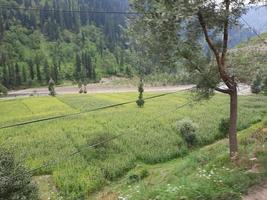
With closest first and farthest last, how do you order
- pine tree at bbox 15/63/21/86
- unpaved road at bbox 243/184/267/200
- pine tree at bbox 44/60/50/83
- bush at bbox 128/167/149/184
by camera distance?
unpaved road at bbox 243/184/267/200 → bush at bbox 128/167/149/184 → pine tree at bbox 15/63/21/86 → pine tree at bbox 44/60/50/83

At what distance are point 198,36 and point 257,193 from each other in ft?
30.0

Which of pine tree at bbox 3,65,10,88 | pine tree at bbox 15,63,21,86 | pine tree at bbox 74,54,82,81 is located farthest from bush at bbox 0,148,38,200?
pine tree at bbox 74,54,82,81

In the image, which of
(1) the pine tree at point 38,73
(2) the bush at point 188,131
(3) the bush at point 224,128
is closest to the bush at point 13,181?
(2) the bush at point 188,131

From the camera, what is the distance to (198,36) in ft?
62.5

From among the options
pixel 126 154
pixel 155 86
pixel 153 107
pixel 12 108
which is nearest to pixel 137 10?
pixel 126 154

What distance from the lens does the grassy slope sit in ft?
102

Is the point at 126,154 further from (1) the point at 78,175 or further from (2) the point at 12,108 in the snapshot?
(2) the point at 12,108

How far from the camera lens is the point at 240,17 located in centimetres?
1811

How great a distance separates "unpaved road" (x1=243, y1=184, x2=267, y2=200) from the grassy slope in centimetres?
872

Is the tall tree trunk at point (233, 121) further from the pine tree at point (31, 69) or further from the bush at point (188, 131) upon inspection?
the pine tree at point (31, 69)

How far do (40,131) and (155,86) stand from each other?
74.2 meters

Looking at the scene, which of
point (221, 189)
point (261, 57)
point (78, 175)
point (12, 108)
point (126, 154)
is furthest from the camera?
point (12, 108)

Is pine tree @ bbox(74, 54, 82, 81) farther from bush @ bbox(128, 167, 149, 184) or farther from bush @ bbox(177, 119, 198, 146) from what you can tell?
bush @ bbox(128, 167, 149, 184)

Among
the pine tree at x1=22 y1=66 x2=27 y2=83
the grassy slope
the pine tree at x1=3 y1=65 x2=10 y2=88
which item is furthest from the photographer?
the pine tree at x1=22 y1=66 x2=27 y2=83
